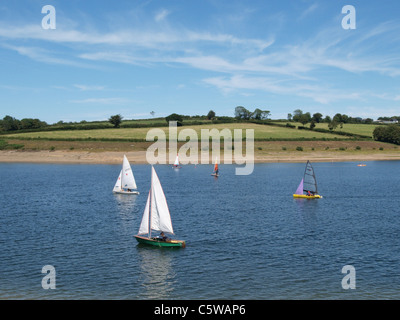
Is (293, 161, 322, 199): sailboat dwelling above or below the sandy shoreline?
below

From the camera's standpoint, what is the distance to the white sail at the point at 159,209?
44.2 meters

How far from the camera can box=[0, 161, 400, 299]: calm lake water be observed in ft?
109

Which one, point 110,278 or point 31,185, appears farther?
point 31,185

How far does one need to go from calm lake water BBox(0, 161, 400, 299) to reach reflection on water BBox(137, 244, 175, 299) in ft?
0.30

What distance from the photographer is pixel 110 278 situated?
3541 centimetres

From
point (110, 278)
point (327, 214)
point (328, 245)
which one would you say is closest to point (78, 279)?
point (110, 278)

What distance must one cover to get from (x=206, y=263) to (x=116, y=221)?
21.6 m

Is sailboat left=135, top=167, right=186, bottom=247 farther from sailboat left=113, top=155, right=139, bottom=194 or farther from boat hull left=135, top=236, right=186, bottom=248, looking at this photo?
sailboat left=113, top=155, right=139, bottom=194

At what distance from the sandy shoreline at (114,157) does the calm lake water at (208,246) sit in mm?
67402

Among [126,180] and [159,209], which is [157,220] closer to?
[159,209]

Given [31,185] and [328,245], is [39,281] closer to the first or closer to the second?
[328,245]

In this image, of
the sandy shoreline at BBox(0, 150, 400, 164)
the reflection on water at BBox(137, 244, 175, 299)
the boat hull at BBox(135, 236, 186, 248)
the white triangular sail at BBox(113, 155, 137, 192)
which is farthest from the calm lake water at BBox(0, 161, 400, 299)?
the sandy shoreline at BBox(0, 150, 400, 164)
